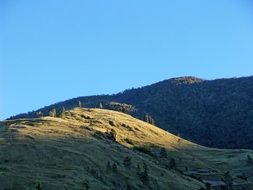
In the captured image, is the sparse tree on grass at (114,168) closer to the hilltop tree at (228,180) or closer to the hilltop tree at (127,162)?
the hilltop tree at (127,162)

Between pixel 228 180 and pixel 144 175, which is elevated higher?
pixel 144 175

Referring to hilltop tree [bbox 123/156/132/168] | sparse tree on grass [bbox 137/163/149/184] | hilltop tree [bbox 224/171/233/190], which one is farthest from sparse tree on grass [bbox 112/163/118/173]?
hilltop tree [bbox 224/171/233/190]

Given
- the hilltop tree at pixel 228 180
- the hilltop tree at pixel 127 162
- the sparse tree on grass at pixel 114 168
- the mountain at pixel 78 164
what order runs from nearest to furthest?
the mountain at pixel 78 164
the sparse tree on grass at pixel 114 168
the hilltop tree at pixel 127 162
the hilltop tree at pixel 228 180

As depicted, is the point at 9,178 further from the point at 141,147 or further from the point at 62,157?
the point at 141,147

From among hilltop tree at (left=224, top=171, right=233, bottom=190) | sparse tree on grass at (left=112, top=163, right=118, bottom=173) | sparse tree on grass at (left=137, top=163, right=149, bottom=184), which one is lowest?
hilltop tree at (left=224, top=171, right=233, bottom=190)

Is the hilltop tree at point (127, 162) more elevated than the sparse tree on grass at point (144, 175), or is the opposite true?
the hilltop tree at point (127, 162)

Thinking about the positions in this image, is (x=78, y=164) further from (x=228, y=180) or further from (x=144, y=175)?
(x=228, y=180)

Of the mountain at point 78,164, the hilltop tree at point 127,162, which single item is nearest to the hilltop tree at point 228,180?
the mountain at point 78,164

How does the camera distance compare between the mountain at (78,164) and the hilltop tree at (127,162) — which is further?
the hilltop tree at (127,162)

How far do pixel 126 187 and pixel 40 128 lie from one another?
53639 millimetres

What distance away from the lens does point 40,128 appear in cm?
17275

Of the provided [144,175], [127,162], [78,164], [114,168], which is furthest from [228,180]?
[78,164]

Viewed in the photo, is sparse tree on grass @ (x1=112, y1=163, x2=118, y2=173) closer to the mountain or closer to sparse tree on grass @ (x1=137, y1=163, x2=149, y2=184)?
the mountain

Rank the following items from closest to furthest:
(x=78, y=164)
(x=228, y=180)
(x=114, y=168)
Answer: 1. (x=78, y=164)
2. (x=114, y=168)
3. (x=228, y=180)
